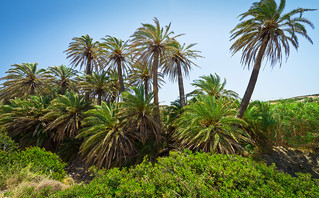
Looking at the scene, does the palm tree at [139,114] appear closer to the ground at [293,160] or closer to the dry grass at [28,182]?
the dry grass at [28,182]

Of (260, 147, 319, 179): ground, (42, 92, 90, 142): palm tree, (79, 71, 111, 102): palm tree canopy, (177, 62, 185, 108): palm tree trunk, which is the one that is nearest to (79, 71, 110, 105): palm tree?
(79, 71, 111, 102): palm tree canopy

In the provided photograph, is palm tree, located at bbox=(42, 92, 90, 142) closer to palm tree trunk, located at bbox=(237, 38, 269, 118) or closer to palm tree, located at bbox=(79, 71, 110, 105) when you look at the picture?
palm tree, located at bbox=(79, 71, 110, 105)

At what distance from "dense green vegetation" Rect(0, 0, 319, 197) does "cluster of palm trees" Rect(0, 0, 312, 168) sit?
0.22 ft

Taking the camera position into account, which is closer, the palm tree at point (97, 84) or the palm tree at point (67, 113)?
the palm tree at point (67, 113)

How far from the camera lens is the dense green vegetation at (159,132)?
4188mm

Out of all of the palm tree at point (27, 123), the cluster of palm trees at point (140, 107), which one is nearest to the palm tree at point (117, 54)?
the cluster of palm trees at point (140, 107)

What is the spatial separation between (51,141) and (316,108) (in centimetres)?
1941

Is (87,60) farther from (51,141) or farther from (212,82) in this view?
(212,82)

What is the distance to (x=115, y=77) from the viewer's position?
16.8 metres

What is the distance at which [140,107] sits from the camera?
1085cm

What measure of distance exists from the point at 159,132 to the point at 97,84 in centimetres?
766

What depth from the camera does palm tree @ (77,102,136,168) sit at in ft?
32.9

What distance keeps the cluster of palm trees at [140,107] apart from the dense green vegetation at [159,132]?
7 centimetres

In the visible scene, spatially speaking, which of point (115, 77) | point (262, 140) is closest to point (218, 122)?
point (262, 140)
